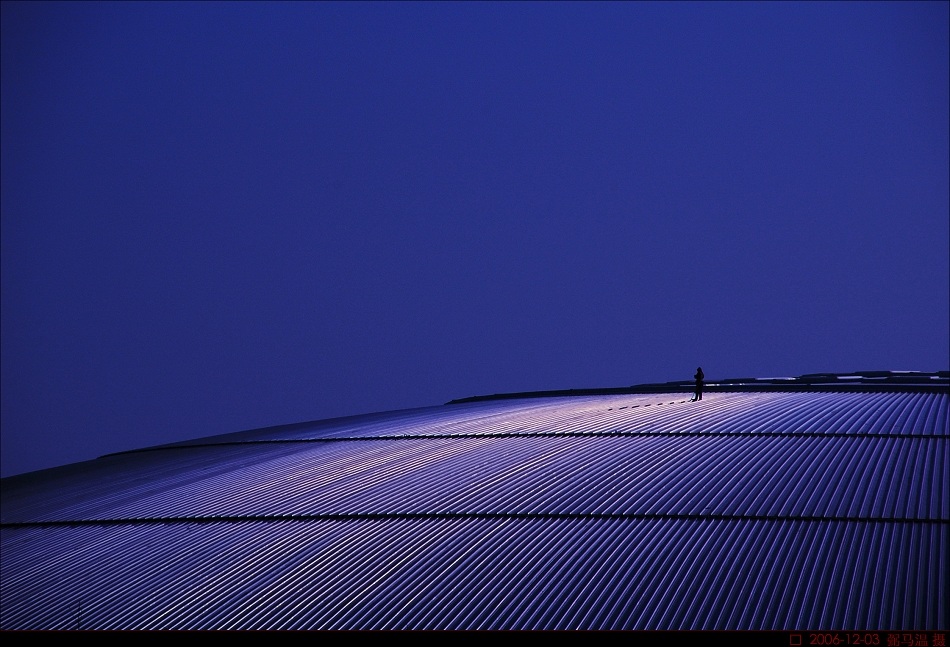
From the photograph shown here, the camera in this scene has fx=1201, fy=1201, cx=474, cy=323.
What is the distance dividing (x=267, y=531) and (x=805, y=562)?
35.8 ft

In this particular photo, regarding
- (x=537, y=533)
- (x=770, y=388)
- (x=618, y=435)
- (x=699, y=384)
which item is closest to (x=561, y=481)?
(x=537, y=533)

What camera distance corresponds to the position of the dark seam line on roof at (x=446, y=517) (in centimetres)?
2155

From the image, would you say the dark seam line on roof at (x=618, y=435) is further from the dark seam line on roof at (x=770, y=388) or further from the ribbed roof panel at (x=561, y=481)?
the dark seam line on roof at (x=770, y=388)

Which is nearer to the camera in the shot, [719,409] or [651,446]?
[651,446]

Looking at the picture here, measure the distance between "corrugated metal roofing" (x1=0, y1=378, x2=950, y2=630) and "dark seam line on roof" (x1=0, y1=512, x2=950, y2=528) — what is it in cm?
5

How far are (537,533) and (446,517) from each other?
2302mm

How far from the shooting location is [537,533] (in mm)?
22562

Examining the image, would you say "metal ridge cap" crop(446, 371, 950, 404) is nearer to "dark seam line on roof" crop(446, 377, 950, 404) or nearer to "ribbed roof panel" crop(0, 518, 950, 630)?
"dark seam line on roof" crop(446, 377, 950, 404)

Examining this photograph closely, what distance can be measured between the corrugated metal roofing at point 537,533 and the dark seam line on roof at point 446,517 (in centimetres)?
5

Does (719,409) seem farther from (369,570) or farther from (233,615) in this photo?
(233,615)

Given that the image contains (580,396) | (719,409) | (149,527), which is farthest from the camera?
(580,396)

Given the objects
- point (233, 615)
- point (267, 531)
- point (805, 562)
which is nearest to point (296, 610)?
point (233, 615)

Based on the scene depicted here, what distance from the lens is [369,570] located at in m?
22.0

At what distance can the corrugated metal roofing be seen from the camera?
19.5 meters
